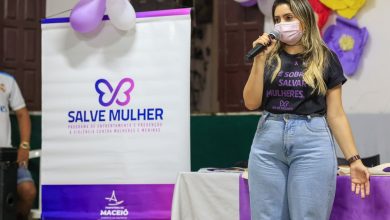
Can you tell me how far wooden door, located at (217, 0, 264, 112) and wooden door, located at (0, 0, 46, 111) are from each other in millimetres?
1669

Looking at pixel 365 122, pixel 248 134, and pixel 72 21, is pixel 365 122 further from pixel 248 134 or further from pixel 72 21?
Answer: pixel 72 21

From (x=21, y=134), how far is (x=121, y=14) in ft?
5.92

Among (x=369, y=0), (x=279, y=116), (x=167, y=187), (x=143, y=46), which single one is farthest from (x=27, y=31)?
(x=279, y=116)

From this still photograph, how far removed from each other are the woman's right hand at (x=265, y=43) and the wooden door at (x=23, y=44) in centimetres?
335

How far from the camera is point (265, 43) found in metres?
1.82

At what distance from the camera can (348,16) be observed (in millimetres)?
4219

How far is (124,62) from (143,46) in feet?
0.48

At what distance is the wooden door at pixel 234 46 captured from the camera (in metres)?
4.67

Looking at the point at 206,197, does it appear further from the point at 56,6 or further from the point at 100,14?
the point at 56,6

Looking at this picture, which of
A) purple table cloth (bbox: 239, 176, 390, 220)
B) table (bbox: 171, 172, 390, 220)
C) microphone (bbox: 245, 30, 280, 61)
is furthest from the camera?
table (bbox: 171, 172, 390, 220)

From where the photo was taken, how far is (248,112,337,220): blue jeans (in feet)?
5.94

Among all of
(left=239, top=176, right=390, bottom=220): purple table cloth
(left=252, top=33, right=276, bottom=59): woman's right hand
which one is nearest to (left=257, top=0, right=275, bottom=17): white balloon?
(left=239, top=176, right=390, bottom=220): purple table cloth

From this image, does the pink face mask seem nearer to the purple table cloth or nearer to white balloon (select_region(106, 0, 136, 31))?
the purple table cloth

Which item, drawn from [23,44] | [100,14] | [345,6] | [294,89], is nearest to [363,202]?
[294,89]
